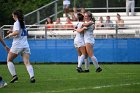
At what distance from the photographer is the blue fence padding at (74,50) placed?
101 ft

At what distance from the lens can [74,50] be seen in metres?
31.0

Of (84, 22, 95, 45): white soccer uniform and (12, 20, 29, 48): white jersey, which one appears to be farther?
(84, 22, 95, 45): white soccer uniform

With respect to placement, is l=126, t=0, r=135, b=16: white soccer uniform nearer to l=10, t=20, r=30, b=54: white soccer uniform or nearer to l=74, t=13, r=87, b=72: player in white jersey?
l=74, t=13, r=87, b=72: player in white jersey

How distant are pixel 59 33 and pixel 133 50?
13.8 feet

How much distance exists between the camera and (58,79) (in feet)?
62.2

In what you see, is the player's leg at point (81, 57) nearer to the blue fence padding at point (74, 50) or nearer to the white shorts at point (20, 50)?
the white shorts at point (20, 50)

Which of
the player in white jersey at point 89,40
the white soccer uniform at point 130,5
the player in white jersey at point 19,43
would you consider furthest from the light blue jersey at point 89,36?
the white soccer uniform at point 130,5

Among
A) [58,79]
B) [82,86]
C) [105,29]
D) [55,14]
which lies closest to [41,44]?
[105,29]

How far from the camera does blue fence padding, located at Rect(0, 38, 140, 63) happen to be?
101 ft

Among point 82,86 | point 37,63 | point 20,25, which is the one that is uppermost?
point 20,25

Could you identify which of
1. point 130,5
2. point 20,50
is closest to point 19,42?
point 20,50

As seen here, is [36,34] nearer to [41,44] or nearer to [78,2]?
[41,44]

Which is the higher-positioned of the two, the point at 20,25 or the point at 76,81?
the point at 20,25

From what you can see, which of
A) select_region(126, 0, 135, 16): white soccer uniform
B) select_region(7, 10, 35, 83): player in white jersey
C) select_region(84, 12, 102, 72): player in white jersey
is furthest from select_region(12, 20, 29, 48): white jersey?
Answer: select_region(126, 0, 135, 16): white soccer uniform
